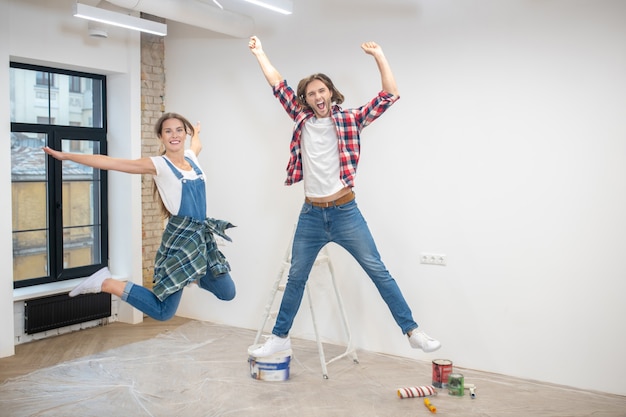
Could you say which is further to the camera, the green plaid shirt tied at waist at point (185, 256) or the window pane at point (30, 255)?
the window pane at point (30, 255)

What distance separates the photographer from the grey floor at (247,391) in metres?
4.00

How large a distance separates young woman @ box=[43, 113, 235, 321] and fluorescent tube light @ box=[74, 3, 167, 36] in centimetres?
141

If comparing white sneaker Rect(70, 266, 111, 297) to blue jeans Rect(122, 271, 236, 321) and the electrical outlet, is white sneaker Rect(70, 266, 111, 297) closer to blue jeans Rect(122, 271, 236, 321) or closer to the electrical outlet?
blue jeans Rect(122, 271, 236, 321)

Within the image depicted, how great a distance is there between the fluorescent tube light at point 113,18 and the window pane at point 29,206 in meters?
1.32

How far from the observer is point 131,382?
448cm

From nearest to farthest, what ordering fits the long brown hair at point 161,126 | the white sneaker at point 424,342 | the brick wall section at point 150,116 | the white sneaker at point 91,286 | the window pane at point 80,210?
the white sneaker at point 91,286
the white sneaker at point 424,342
the long brown hair at point 161,126
the window pane at point 80,210
the brick wall section at point 150,116

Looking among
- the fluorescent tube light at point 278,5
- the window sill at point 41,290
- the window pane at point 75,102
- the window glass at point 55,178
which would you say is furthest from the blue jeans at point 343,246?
the window pane at point 75,102

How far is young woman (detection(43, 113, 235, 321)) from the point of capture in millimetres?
3924

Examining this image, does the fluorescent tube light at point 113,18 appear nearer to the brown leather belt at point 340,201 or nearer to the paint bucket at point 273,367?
the brown leather belt at point 340,201

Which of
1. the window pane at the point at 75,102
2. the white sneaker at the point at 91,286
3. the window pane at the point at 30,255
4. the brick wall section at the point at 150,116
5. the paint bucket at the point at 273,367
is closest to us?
the white sneaker at the point at 91,286

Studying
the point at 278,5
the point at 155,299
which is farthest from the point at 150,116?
the point at 155,299

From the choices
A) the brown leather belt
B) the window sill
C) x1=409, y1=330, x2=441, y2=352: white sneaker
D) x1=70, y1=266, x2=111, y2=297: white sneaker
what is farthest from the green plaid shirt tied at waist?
the window sill

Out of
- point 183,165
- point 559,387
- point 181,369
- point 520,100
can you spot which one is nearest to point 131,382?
point 181,369

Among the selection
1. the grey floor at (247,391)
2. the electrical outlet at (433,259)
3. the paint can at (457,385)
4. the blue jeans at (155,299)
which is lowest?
the grey floor at (247,391)
